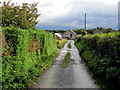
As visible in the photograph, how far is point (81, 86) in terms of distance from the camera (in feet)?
24.9

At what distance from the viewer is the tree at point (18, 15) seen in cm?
2166

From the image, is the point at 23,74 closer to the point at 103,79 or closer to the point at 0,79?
the point at 0,79

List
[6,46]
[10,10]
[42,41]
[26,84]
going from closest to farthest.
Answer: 1. [6,46]
2. [26,84]
3. [42,41]
4. [10,10]

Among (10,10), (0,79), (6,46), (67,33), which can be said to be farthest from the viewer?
Result: (67,33)

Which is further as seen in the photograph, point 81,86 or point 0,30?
point 81,86

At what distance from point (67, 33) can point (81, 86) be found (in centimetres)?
10466

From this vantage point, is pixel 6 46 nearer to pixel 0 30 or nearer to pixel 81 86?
pixel 0 30

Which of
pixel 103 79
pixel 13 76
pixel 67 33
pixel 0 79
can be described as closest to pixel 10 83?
pixel 13 76

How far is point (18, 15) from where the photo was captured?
24.7 m

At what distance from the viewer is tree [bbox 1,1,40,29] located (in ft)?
71.1

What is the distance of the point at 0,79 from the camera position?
5520 mm

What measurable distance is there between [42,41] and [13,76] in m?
7.13

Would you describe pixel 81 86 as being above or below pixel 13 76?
below

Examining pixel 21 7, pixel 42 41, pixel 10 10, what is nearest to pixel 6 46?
pixel 42 41
